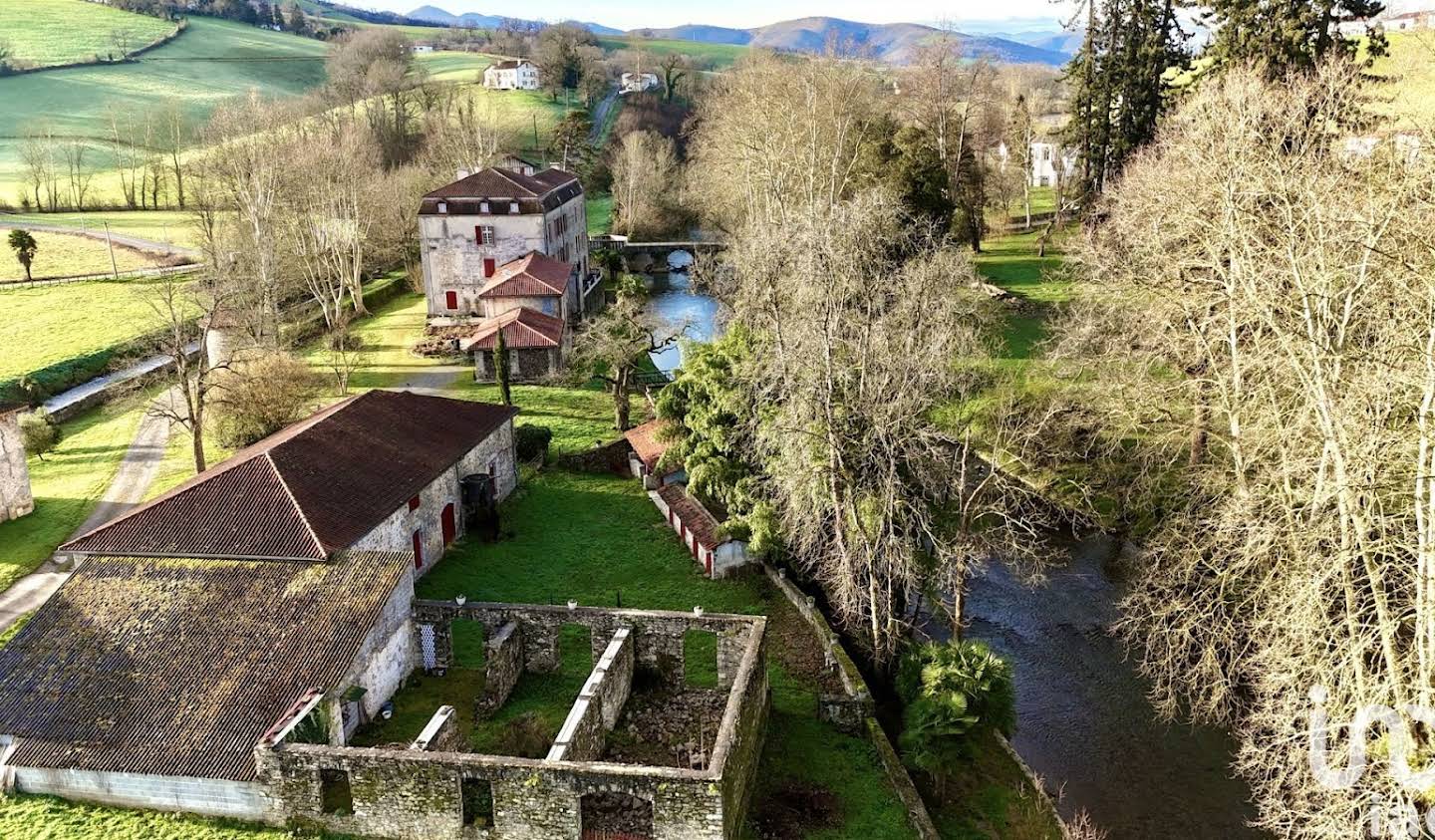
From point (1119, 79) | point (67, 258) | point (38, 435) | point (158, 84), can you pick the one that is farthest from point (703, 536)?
point (158, 84)

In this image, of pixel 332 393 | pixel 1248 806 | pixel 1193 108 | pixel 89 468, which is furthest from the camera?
pixel 332 393

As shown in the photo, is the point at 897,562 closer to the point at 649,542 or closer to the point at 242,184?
the point at 649,542

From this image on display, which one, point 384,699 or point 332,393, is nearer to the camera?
point 384,699

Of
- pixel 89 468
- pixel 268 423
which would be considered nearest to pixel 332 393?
pixel 268 423

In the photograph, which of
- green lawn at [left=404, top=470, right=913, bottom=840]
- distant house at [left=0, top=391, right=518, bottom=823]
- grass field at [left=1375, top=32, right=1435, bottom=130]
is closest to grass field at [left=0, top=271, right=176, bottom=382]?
green lawn at [left=404, top=470, right=913, bottom=840]

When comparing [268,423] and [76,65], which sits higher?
[76,65]
